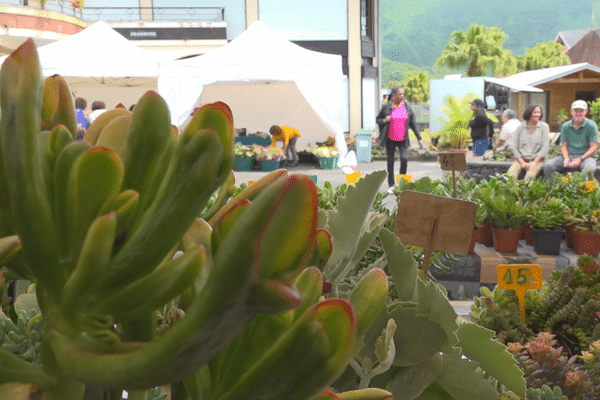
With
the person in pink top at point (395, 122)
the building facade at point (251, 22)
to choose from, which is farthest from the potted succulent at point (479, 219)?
the building facade at point (251, 22)

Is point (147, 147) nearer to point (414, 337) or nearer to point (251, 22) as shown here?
point (414, 337)

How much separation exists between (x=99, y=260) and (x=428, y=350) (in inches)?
13.8

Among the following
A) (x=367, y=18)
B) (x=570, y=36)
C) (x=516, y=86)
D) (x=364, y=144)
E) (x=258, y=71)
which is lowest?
(x=364, y=144)

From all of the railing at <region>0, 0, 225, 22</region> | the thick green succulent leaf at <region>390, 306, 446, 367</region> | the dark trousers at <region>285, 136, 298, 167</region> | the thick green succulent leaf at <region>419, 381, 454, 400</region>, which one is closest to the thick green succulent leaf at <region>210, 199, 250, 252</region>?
the thick green succulent leaf at <region>390, 306, 446, 367</region>

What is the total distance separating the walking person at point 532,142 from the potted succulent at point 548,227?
2.47 m

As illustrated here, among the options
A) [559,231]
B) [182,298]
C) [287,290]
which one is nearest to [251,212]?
[287,290]

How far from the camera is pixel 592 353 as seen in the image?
1.12 meters

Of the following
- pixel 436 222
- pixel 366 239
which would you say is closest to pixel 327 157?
pixel 436 222

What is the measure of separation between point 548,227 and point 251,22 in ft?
44.7

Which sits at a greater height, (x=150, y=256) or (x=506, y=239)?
(x=150, y=256)

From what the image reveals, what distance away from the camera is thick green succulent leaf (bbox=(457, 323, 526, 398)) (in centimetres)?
55

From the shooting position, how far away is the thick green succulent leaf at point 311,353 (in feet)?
0.83

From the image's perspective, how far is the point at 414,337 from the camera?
0.52 metres

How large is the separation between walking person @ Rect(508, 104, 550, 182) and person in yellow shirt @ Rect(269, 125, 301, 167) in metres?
5.79
